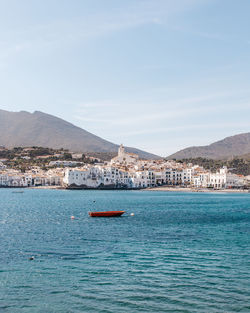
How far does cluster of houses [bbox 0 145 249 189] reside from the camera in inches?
4724

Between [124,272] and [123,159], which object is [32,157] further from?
[124,272]

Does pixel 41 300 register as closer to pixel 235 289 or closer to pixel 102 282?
pixel 102 282

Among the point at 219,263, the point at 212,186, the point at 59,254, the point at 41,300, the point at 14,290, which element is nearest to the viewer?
the point at 41,300

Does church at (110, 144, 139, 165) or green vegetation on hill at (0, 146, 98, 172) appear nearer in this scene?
church at (110, 144, 139, 165)

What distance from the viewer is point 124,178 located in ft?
411

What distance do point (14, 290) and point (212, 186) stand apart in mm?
111504

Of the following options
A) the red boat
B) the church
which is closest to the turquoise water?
the red boat

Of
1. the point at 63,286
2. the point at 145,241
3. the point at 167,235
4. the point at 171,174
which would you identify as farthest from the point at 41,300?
the point at 171,174

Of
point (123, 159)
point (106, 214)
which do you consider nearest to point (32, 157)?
point (123, 159)

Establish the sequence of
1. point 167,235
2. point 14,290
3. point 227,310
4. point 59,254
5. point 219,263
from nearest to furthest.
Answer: point 227,310 → point 14,290 → point 219,263 → point 59,254 → point 167,235

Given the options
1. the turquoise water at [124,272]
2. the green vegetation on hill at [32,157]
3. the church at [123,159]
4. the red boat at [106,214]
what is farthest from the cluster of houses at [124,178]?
the turquoise water at [124,272]

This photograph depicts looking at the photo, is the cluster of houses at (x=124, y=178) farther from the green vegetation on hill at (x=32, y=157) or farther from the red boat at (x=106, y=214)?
the red boat at (x=106, y=214)

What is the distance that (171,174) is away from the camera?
132500 millimetres

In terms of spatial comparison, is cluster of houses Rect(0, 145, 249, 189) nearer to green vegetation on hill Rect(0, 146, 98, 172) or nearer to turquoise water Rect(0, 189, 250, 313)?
green vegetation on hill Rect(0, 146, 98, 172)
